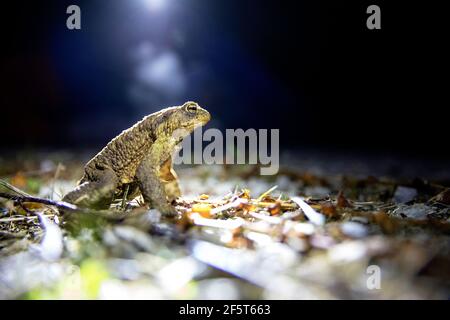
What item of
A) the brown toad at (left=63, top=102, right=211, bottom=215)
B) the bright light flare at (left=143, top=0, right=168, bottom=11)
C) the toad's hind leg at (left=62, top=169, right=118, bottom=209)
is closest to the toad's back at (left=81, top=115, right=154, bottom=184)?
the brown toad at (left=63, top=102, right=211, bottom=215)

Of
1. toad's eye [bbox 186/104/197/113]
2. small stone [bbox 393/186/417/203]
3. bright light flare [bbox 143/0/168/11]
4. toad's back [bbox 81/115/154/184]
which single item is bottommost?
small stone [bbox 393/186/417/203]

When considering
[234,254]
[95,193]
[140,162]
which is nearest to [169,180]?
[140,162]

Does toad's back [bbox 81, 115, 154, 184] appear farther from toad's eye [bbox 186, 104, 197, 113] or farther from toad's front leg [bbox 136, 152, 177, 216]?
toad's eye [bbox 186, 104, 197, 113]

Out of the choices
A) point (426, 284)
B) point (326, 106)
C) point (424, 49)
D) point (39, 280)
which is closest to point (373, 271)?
point (426, 284)

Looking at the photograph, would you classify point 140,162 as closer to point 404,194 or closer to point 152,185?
point 152,185

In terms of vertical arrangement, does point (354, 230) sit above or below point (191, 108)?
below
